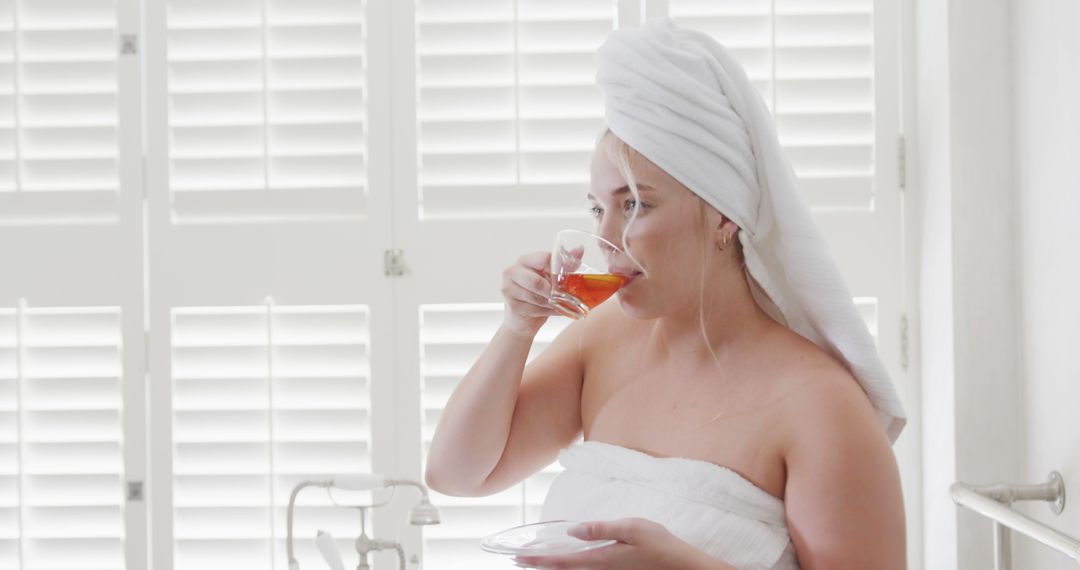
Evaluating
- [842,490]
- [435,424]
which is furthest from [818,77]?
[842,490]

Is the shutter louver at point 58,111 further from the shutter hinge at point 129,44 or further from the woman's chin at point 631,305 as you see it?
the woman's chin at point 631,305

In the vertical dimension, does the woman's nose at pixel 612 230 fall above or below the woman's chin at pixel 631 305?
above

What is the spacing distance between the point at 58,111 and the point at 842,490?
1.94m

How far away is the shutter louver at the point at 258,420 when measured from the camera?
8.09 feet

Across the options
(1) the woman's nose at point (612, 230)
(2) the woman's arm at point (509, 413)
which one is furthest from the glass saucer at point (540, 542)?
(1) the woman's nose at point (612, 230)

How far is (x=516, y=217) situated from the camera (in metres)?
2.45

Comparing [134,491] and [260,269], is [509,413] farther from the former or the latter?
[134,491]

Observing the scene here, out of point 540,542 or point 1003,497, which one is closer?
point 540,542

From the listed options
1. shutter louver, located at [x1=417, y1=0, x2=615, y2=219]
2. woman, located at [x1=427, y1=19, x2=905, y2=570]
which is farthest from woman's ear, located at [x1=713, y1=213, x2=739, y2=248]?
shutter louver, located at [x1=417, y1=0, x2=615, y2=219]

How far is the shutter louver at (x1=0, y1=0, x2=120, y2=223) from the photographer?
2.51 m

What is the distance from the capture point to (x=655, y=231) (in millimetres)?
1446

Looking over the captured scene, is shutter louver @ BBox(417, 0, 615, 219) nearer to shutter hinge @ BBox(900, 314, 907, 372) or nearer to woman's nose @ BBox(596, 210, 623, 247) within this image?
shutter hinge @ BBox(900, 314, 907, 372)

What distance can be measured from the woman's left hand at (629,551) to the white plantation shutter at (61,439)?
1.53m

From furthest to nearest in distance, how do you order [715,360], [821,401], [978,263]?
[978,263]
[715,360]
[821,401]
